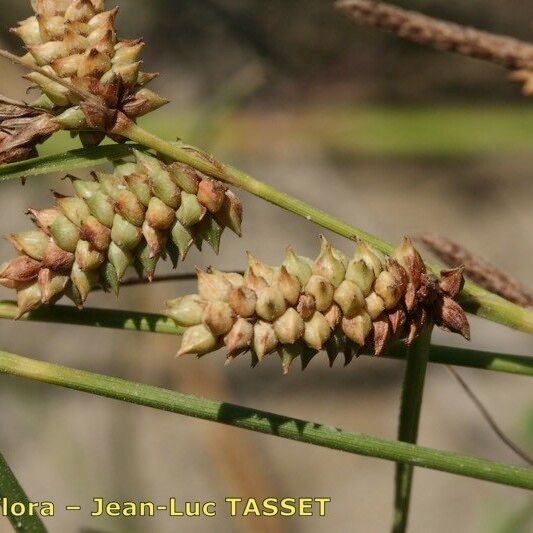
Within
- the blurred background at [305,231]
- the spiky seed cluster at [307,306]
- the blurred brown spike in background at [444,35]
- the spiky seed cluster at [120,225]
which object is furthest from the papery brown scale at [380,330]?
the blurred background at [305,231]

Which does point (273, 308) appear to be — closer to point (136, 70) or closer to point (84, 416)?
point (136, 70)

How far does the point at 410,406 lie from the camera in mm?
630

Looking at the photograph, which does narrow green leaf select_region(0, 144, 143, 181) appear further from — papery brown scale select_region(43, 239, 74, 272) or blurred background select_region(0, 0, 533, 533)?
blurred background select_region(0, 0, 533, 533)

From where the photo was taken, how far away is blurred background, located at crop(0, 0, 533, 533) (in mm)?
2094

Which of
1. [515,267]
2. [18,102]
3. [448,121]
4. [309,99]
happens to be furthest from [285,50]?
[18,102]

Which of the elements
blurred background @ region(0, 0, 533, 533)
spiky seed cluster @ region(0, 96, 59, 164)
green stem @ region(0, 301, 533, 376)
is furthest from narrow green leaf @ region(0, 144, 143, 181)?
blurred background @ region(0, 0, 533, 533)

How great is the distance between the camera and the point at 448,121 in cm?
202

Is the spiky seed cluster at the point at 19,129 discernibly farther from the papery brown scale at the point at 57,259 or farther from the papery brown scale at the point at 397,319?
the papery brown scale at the point at 397,319

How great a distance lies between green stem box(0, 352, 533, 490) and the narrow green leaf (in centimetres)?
14

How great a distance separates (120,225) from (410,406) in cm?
27

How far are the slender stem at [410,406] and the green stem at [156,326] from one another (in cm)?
2

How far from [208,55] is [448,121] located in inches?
31.2

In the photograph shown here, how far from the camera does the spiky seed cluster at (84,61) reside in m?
0.52

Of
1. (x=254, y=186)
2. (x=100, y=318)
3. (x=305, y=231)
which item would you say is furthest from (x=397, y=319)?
(x=305, y=231)
